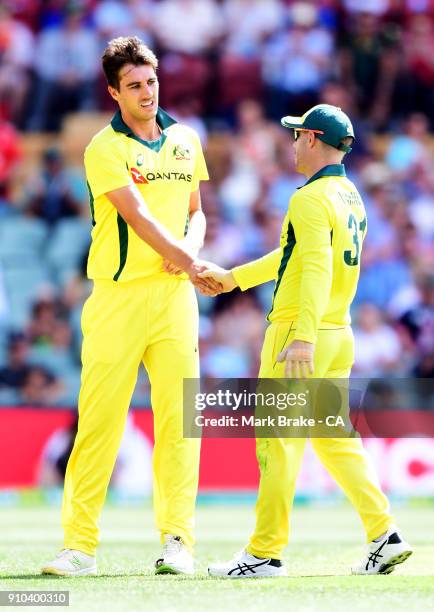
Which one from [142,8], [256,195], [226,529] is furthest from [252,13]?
[226,529]

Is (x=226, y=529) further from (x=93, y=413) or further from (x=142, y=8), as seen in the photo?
(x=142, y=8)

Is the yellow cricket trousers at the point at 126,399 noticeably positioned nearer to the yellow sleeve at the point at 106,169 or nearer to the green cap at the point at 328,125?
the yellow sleeve at the point at 106,169

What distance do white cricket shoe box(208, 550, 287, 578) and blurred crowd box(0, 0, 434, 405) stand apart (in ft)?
22.9

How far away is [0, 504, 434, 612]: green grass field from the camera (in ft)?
16.9

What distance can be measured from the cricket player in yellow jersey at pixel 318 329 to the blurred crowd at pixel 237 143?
273 inches

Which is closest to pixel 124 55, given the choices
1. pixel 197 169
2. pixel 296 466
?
pixel 197 169

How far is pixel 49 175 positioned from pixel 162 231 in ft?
28.7

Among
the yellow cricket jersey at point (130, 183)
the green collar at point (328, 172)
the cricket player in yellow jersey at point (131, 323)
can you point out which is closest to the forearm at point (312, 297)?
the green collar at point (328, 172)

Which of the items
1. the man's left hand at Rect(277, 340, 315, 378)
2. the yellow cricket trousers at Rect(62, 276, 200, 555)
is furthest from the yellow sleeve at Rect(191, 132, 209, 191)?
the man's left hand at Rect(277, 340, 315, 378)

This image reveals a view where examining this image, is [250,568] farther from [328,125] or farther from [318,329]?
[328,125]

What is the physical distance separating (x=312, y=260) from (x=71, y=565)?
5.76 ft

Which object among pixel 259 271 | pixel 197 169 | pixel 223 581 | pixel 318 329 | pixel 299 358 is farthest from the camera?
pixel 197 169

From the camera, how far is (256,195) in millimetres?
14547

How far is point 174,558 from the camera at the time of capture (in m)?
6.18
